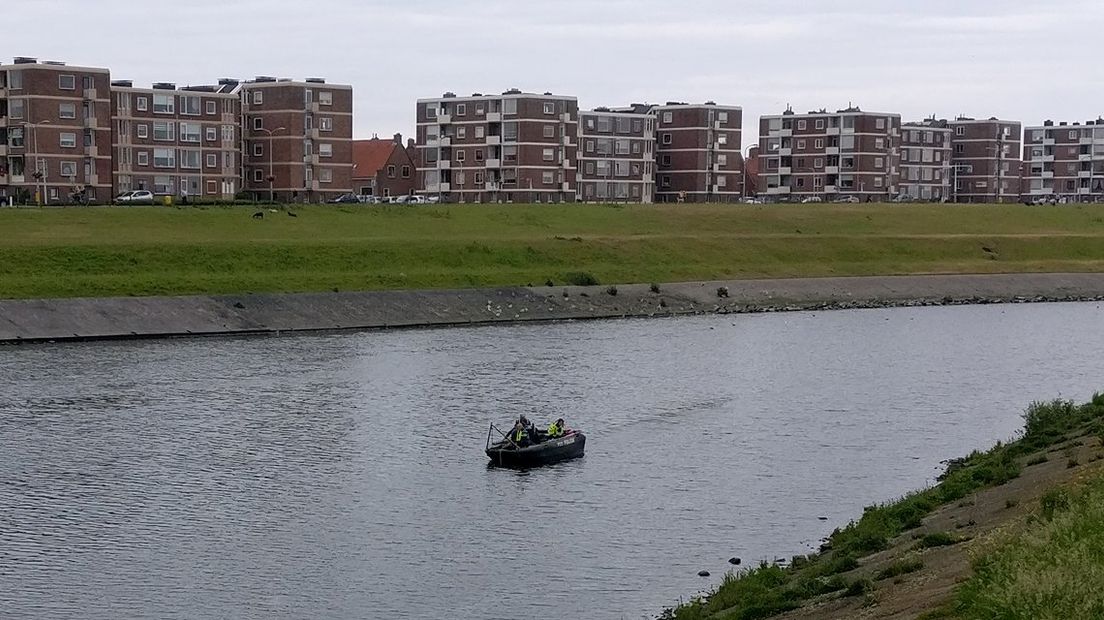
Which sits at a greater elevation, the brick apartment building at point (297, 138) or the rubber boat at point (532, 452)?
the brick apartment building at point (297, 138)

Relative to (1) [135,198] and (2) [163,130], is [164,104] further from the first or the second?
(1) [135,198]

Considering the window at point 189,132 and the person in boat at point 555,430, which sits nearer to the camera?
the person in boat at point 555,430

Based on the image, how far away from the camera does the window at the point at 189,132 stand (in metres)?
171

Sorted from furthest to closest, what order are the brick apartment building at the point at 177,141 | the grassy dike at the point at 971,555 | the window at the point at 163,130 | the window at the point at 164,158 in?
the window at the point at 163,130 → the window at the point at 164,158 → the brick apartment building at the point at 177,141 → the grassy dike at the point at 971,555

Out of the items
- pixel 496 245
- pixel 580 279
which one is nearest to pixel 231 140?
pixel 496 245

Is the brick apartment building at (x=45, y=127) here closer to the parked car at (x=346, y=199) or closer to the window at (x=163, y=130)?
the window at (x=163, y=130)

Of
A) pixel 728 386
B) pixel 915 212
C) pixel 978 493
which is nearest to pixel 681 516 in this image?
pixel 978 493

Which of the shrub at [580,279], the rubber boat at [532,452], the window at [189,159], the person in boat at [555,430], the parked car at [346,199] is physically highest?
the window at [189,159]

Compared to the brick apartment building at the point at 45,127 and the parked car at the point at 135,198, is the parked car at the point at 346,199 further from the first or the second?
the brick apartment building at the point at 45,127

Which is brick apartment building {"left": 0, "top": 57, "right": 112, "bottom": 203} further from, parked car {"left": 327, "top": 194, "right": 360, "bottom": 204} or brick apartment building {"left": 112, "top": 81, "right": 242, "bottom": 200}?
parked car {"left": 327, "top": 194, "right": 360, "bottom": 204}

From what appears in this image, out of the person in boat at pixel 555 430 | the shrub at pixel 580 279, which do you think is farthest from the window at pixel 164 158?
the person in boat at pixel 555 430

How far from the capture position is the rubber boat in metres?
48.6

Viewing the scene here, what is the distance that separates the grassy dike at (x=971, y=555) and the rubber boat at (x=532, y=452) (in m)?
12.8

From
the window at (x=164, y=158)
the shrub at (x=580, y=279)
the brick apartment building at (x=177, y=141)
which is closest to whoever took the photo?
the shrub at (x=580, y=279)
